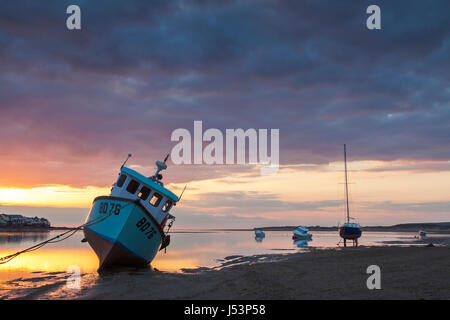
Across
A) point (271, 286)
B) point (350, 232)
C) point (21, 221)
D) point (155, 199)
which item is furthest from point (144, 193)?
point (21, 221)

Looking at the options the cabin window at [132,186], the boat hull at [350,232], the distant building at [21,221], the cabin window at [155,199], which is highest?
the cabin window at [132,186]

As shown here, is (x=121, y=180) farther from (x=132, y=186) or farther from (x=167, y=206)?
(x=167, y=206)

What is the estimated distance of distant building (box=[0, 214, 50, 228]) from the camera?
117m

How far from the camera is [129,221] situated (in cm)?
1817

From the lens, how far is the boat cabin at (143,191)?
20891 mm

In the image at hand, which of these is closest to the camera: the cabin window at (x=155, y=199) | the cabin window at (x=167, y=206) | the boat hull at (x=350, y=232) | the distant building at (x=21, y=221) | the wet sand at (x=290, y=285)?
the wet sand at (x=290, y=285)

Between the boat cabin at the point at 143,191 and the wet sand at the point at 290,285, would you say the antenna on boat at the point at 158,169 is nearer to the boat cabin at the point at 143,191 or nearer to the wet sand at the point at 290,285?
the boat cabin at the point at 143,191

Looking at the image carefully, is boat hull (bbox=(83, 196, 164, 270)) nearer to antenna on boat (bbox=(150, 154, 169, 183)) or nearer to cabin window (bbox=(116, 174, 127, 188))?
cabin window (bbox=(116, 174, 127, 188))

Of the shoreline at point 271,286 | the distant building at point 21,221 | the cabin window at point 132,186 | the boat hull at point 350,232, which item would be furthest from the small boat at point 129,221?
the distant building at point 21,221

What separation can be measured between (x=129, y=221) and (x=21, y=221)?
128378 mm

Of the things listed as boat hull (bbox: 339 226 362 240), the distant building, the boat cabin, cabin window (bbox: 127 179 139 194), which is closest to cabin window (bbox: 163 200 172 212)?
the boat cabin
